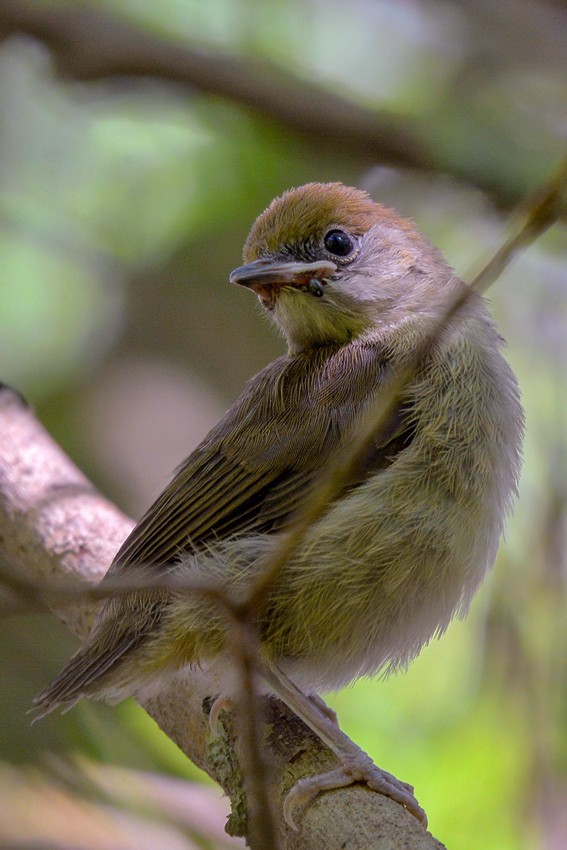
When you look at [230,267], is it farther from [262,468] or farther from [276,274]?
[262,468]

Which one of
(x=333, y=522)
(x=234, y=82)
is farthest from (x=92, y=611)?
(x=234, y=82)

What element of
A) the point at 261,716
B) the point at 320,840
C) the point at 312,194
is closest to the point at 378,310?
the point at 312,194

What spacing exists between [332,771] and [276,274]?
1534mm

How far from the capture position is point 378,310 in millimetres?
3287

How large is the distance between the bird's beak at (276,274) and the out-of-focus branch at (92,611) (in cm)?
96

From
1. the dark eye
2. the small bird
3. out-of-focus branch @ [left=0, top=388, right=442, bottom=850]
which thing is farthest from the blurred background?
the dark eye

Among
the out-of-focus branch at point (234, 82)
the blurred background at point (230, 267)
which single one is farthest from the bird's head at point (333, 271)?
the blurred background at point (230, 267)

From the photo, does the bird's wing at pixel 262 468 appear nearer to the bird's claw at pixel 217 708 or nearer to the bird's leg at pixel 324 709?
the bird's claw at pixel 217 708

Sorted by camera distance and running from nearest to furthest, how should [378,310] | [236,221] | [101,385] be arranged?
[378,310]
[236,221]
[101,385]

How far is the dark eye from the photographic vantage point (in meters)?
3.38

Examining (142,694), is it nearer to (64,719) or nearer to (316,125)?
(64,719)

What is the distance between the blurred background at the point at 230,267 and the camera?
3.65 meters

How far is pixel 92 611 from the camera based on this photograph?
11.0 feet

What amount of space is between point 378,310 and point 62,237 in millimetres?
2408
